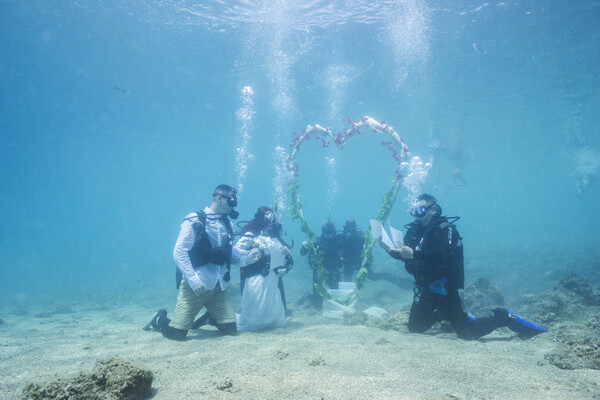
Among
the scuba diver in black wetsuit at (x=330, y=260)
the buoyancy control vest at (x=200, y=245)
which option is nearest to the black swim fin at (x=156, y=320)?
the buoyancy control vest at (x=200, y=245)

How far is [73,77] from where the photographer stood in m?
21.1

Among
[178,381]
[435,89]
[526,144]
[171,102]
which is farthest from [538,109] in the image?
[178,381]

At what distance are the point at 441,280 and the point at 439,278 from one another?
0.05 metres

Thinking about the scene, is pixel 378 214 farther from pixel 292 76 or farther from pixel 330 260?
pixel 292 76

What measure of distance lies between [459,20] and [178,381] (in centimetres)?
1806

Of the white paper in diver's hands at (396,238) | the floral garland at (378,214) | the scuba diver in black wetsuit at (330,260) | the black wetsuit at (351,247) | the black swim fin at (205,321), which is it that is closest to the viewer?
the white paper in diver's hands at (396,238)

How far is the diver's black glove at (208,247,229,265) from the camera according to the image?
17.3ft

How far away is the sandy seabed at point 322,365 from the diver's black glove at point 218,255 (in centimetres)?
133

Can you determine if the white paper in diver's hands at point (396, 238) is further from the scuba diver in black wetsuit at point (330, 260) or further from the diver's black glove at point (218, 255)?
the scuba diver in black wetsuit at point (330, 260)

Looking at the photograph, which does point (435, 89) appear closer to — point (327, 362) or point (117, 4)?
point (117, 4)

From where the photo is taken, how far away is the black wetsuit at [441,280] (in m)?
4.81

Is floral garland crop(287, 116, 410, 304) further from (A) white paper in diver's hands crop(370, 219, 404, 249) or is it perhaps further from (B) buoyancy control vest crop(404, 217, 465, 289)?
(B) buoyancy control vest crop(404, 217, 465, 289)

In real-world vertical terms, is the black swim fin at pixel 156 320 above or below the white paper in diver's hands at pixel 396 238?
below

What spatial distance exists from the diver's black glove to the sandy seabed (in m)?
1.33
